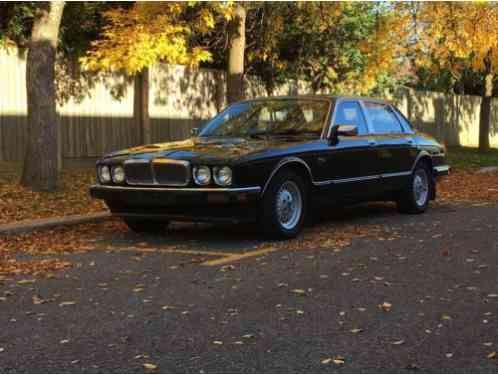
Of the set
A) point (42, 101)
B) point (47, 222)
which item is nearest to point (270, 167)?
point (47, 222)

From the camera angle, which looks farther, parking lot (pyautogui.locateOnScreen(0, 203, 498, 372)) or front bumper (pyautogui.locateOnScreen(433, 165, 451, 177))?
front bumper (pyautogui.locateOnScreen(433, 165, 451, 177))

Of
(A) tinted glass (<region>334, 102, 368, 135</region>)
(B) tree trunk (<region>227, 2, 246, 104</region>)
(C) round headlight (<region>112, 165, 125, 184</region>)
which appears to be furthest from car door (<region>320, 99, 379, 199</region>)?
(B) tree trunk (<region>227, 2, 246, 104</region>)

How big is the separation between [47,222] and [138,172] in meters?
1.86

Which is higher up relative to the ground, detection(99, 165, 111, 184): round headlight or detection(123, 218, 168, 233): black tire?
detection(99, 165, 111, 184): round headlight

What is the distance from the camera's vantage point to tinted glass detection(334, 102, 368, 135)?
30.6 feet

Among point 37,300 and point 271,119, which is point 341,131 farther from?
point 37,300

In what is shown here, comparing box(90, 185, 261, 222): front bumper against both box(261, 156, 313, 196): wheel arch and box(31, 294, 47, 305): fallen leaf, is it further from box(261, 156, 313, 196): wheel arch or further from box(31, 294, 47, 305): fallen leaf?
box(31, 294, 47, 305): fallen leaf

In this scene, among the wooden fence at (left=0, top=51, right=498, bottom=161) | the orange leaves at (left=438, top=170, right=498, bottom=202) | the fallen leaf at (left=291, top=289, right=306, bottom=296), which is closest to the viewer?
the fallen leaf at (left=291, top=289, right=306, bottom=296)

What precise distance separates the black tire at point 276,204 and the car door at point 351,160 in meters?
0.50

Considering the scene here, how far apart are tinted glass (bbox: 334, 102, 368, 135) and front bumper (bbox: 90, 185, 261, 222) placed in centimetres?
206

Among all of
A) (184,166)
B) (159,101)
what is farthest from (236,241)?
(159,101)

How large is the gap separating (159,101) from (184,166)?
36.0 feet

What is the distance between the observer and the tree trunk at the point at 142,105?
17.2m

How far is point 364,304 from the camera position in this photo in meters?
5.34
